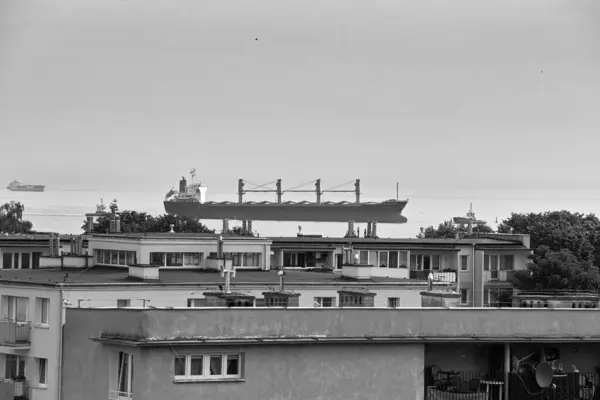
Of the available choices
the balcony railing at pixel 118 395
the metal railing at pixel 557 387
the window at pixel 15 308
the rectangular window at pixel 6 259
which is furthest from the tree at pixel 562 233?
the balcony railing at pixel 118 395

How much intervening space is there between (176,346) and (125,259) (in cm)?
1810

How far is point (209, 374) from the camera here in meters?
Answer: 20.5

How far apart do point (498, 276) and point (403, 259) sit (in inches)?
221

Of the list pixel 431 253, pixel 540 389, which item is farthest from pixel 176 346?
pixel 431 253

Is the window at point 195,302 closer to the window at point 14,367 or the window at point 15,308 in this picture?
the window at point 15,308

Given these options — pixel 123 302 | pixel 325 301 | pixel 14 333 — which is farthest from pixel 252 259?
pixel 14 333

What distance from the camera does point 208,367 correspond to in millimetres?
20484

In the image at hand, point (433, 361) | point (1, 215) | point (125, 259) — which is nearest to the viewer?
point (433, 361)

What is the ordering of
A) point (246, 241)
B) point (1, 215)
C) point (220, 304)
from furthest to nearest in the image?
point (1, 215)
point (246, 241)
point (220, 304)

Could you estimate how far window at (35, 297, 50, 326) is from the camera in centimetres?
2759

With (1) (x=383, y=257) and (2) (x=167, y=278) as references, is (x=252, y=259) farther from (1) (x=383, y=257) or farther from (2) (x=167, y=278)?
(1) (x=383, y=257)

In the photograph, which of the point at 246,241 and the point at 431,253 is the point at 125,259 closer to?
the point at 246,241

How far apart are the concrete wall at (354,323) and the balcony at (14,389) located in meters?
4.22

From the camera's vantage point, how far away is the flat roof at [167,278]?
101 ft
